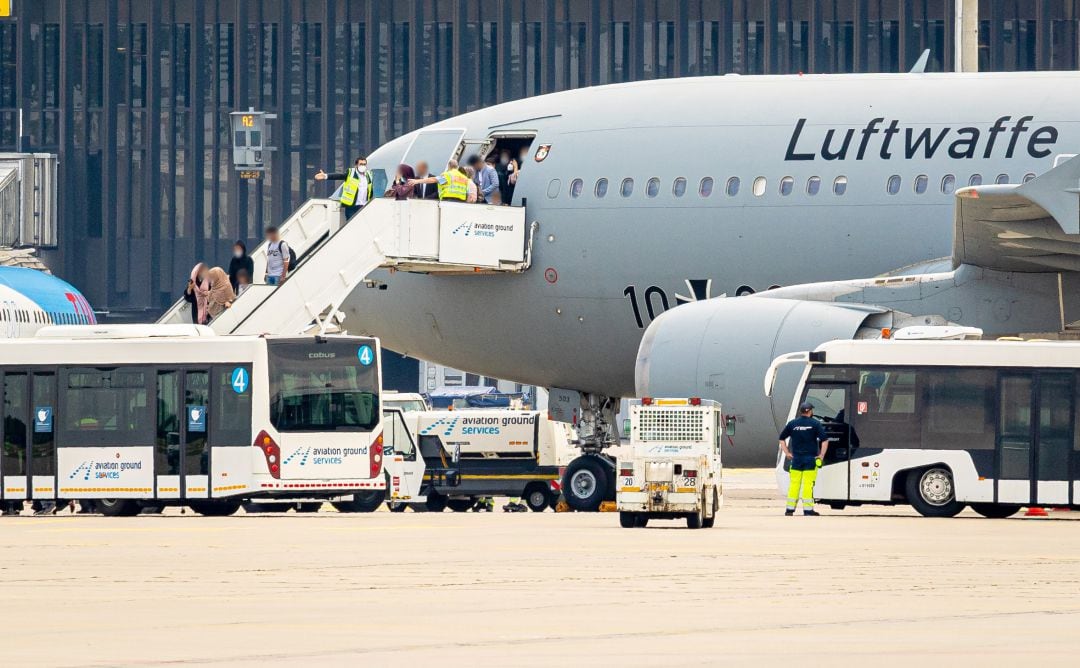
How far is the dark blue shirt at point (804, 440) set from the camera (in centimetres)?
2388

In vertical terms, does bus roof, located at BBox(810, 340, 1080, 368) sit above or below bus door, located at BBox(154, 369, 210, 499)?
above

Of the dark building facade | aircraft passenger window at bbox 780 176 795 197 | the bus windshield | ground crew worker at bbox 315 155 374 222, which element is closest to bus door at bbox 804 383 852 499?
aircraft passenger window at bbox 780 176 795 197

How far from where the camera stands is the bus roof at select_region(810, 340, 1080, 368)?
24.2 metres

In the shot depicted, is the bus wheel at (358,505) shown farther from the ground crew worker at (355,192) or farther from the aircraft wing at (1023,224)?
the aircraft wing at (1023,224)

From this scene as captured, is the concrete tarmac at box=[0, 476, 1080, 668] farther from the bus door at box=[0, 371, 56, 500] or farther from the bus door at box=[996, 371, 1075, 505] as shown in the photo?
the bus door at box=[0, 371, 56, 500]

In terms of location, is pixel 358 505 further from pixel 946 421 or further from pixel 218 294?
pixel 946 421

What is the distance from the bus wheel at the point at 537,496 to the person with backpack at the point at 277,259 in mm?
6451

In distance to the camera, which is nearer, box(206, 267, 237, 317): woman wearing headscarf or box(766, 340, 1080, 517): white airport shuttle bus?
box(766, 340, 1080, 517): white airport shuttle bus

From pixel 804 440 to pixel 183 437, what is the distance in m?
8.04

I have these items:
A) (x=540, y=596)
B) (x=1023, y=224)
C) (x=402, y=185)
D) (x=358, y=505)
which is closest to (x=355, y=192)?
(x=402, y=185)

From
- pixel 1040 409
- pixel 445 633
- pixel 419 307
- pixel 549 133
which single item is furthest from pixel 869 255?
pixel 445 633

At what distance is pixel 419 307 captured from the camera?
29.8 metres

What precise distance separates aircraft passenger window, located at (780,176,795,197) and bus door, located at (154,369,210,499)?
8.10 meters

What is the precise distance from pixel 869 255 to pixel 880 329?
4.05 feet
